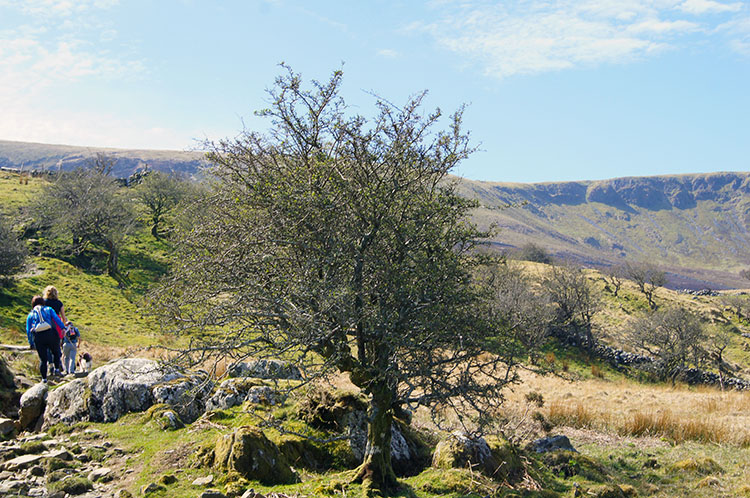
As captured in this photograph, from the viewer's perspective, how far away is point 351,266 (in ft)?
29.2

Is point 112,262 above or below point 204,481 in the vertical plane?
below

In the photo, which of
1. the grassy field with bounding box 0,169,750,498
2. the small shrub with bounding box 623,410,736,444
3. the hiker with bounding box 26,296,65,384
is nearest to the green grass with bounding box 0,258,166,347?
the grassy field with bounding box 0,169,750,498

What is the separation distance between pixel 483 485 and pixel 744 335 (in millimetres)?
69745

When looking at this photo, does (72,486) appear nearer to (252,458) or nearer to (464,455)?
Result: (252,458)

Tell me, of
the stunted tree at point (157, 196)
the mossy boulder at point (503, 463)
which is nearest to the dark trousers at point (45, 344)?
the mossy boulder at point (503, 463)

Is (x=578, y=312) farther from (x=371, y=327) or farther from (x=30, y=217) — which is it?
(x=30, y=217)

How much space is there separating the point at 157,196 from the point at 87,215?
15.2 m

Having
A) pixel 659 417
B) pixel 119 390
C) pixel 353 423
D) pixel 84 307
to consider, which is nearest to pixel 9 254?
pixel 84 307

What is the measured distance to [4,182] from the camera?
2805 inches

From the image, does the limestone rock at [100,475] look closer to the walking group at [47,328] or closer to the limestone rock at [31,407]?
the limestone rock at [31,407]

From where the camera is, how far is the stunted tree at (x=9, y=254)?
3509cm

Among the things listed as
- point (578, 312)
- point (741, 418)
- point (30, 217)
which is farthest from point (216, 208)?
point (30, 217)

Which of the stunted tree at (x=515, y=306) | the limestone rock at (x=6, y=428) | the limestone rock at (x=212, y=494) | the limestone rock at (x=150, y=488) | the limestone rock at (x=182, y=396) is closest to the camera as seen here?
the limestone rock at (x=212, y=494)

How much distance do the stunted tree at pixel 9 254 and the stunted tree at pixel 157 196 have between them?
26.4m
